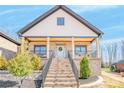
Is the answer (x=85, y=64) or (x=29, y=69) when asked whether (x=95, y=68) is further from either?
(x=29, y=69)

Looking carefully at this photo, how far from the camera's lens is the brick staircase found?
16.8 metres

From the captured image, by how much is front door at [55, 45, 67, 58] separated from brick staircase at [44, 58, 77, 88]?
6.70 feet

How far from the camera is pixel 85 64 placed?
20.3 m

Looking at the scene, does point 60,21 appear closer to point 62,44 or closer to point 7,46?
point 62,44

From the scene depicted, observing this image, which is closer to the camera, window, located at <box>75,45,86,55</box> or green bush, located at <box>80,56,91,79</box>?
green bush, located at <box>80,56,91,79</box>

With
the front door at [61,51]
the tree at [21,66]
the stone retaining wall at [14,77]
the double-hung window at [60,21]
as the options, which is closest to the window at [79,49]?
the front door at [61,51]

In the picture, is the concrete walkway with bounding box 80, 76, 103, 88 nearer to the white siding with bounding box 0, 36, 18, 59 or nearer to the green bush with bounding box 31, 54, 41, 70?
the green bush with bounding box 31, 54, 41, 70

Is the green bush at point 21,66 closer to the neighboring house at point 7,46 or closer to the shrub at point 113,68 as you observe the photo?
the neighboring house at point 7,46

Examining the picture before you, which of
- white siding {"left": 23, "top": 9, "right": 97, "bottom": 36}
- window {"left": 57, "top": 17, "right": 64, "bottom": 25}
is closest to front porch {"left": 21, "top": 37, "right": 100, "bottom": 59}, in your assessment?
white siding {"left": 23, "top": 9, "right": 97, "bottom": 36}

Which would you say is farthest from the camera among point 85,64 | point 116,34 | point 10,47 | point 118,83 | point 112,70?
point 112,70

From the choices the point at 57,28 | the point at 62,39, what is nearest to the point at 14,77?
the point at 57,28

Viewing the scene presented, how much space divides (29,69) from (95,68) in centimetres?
550

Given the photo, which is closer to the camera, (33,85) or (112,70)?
(33,85)

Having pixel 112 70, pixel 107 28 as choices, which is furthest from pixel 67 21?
pixel 112 70
